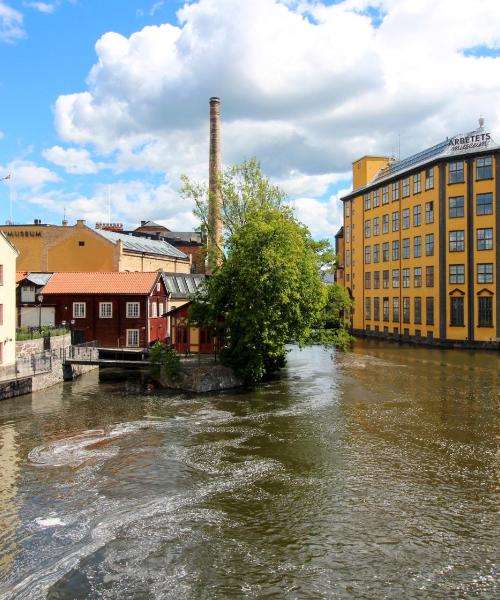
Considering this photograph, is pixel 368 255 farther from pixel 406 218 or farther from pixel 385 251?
pixel 406 218

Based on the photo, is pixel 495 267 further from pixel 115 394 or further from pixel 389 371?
pixel 115 394

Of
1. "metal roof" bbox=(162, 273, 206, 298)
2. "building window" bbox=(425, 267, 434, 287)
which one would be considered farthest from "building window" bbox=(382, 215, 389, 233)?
"metal roof" bbox=(162, 273, 206, 298)

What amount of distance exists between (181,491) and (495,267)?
155 feet

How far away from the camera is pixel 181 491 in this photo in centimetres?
1653

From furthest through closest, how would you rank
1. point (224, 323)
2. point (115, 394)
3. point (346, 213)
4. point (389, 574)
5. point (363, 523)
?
point (346, 213)
point (224, 323)
point (115, 394)
point (363, 523)
point (389, 574)

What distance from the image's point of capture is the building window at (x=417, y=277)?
6169cm

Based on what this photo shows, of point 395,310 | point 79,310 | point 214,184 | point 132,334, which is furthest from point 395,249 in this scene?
point 79,310

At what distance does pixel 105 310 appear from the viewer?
4512 cm

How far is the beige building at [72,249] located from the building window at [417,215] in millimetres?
31990

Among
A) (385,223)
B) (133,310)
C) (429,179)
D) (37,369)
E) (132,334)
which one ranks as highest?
(429,179)

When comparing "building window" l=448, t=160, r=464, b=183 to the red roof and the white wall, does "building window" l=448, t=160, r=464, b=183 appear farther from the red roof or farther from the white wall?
the white wall

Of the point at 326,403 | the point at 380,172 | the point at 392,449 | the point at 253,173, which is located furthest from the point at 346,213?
the point at 392,449

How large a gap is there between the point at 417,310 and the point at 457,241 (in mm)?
9382

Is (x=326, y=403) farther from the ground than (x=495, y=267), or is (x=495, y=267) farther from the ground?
(x=495, y=267)
